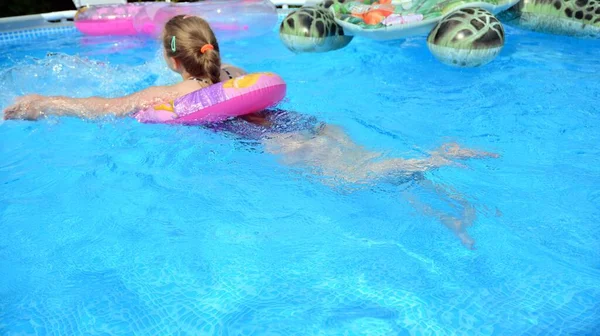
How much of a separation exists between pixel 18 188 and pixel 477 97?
11.1ft

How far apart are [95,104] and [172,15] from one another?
10.8 feet

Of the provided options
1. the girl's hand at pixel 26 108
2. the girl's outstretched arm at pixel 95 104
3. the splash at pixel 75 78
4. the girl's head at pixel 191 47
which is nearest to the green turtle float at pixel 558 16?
the splash at pixel 75 78

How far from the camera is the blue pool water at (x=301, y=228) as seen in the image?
6.75ft

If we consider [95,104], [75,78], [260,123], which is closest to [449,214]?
[260,123]

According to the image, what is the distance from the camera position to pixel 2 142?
3611 mm

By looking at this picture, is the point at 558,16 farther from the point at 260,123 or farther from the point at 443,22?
the point at 260,123

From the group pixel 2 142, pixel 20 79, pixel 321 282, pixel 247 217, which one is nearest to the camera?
pixel 321 282

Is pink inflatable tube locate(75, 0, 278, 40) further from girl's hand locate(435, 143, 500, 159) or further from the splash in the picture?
girl's hand locate(435, 143, 500, 159)

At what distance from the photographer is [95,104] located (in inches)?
127

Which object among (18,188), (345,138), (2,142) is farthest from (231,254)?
(2,142)

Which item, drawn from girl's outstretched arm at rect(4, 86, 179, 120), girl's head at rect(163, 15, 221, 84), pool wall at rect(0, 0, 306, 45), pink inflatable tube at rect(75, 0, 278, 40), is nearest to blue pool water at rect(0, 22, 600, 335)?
girl's outstretched arm at rect(4, 86, 179, 120)

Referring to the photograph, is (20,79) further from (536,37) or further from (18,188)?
(536,37)

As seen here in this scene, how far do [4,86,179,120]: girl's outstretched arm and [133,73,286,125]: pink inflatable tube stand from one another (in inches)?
3.0

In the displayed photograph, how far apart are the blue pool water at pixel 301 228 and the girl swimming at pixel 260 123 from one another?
0.30ft
